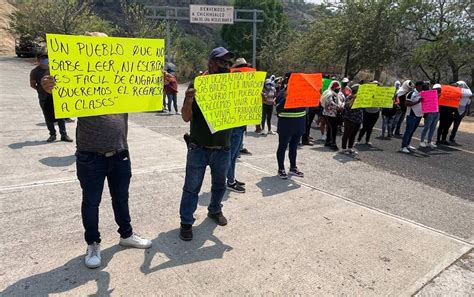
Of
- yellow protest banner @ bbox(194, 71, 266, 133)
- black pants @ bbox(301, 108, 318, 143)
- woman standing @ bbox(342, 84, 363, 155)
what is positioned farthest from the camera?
black pants @ bbox(301, 108, 318, 143)

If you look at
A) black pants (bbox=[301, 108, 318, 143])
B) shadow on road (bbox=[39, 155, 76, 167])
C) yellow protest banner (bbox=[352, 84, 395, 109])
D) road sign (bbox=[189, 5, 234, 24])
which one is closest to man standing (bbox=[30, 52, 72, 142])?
shadow on road (bbox=[39, 155, 76, 167])

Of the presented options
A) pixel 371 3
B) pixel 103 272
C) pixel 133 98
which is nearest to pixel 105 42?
pixel 133 98

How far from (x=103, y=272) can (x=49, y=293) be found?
0.43 metres

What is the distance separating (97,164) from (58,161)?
3557 millimetres

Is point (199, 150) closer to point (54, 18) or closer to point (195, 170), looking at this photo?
point (195, 170)

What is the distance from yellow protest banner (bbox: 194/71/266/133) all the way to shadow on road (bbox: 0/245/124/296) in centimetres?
167

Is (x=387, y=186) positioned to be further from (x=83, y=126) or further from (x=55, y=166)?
(x=55, y=166)

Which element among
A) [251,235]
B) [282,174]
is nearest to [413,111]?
[282,174]

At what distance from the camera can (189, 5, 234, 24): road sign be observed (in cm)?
2186

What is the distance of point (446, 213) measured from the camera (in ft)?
16.4

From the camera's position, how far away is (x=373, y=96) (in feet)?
29.0

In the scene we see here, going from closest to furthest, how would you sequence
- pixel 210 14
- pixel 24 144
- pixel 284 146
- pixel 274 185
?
pixel 274 185, pixel 284 146, pixel 24 144, pixel 210 14

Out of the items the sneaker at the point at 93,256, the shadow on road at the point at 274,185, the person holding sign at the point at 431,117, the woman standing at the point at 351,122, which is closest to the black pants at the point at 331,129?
the woman standing at the point at 351,122

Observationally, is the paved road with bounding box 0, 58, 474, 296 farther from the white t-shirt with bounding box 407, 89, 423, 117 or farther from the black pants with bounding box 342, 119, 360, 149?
the white t-shirt with bounding box 407, 89, 423, 117
